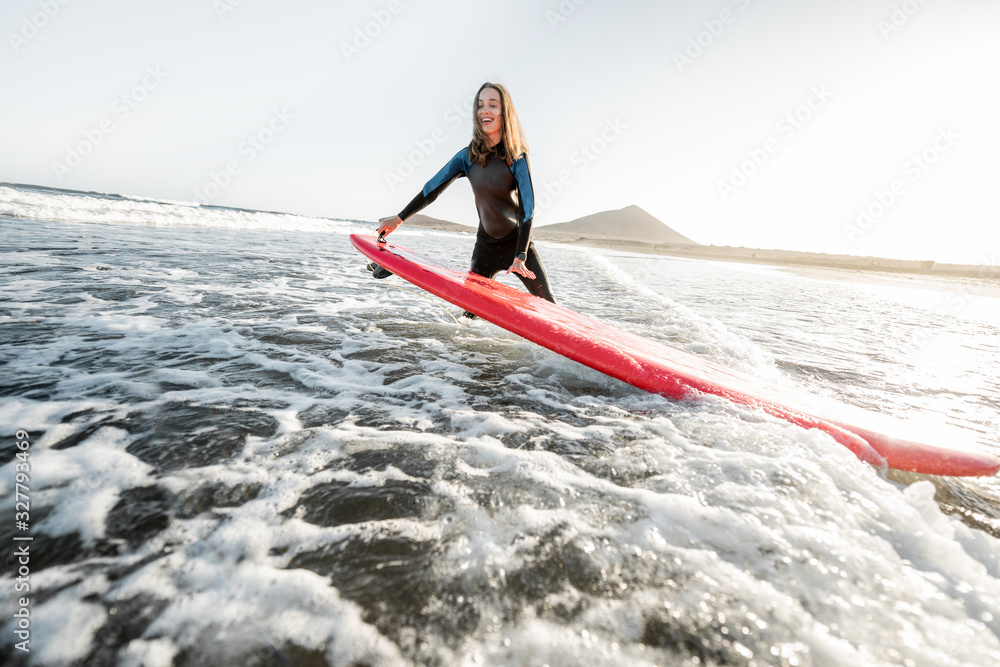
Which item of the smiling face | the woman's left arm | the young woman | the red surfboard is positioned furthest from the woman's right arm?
the red surfboard

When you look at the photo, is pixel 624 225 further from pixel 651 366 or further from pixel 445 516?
pixel 445 516

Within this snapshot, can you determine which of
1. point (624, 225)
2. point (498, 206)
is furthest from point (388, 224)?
point (624, 225)

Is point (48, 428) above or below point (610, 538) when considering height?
below

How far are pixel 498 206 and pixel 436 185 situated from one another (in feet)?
2.55

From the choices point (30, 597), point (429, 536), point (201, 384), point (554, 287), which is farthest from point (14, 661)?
point (554, 287)

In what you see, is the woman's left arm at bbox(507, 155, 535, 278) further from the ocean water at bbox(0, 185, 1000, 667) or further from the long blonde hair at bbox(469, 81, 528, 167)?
the ocean water at bbox(0, 185, 1000, 667)

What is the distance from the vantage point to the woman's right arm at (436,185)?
13.6 feet

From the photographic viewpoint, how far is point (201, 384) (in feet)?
7.44

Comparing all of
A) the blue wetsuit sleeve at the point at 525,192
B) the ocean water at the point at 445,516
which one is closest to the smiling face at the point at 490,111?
the blue wetsuit sleeve at the point at 525,192

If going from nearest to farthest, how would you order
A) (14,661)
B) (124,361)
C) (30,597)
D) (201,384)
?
1. (14,661)
2. (30,597)
3. (201,384)
4. (124,361)

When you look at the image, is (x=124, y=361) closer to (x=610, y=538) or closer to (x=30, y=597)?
(x=30, y=597)

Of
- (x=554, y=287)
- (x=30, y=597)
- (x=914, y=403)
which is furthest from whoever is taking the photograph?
(x=554, y=287)

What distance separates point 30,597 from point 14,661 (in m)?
0.19

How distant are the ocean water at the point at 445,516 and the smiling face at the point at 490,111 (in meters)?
2.13
